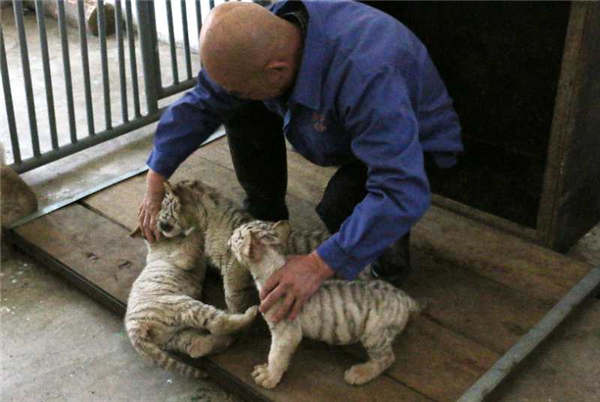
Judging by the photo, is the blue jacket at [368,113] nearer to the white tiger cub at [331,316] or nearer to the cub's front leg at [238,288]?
the white tiger cub at [331,316]

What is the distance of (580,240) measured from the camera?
358 cm

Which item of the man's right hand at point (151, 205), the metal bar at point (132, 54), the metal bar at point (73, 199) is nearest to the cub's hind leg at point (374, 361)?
the man's right hand at point (151, 205)

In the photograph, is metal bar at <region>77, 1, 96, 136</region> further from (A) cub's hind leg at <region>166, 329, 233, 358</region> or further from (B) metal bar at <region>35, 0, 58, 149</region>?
(A) cub's hind leg at <region>166, 329, 233, 358</region>

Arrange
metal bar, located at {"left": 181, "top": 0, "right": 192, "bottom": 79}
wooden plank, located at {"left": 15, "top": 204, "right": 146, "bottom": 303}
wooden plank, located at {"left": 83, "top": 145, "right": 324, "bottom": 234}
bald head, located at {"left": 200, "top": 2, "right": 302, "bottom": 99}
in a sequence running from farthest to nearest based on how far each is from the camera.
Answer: metal bar, located at {"left": 181, "top": 0, "right": 192, "bottom": 79}
wooden plank, located at {"left": 83, "top": 145, "right": 324, "bottom": 234}
wooden plank, located at {"left": 15, "top": 204, "right": 146, "bottom": 303}
bald head, located at {"left": 200, "top": 2, "right": 302, "bottom": 99}

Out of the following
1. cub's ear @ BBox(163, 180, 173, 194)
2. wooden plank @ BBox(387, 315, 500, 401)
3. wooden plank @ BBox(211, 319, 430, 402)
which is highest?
cub's ear @ BBox(163, 180, 173, 194)

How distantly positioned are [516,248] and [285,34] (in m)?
1.38

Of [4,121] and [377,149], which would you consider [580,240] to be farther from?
[4,121]

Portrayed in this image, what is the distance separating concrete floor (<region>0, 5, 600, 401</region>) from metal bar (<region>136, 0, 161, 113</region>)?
1334 mm

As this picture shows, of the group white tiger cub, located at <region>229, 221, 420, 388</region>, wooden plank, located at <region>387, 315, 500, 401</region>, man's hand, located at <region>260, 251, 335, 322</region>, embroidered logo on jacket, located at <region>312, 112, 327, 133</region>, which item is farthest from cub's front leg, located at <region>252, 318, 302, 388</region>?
embroidered logo on jacket, located at <region>312, 112, 327, 133</region>

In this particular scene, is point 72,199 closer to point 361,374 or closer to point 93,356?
point 93,356

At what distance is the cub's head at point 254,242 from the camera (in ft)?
8.30

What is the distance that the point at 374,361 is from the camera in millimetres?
2652

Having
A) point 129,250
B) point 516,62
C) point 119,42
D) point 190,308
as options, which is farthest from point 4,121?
point 516,62

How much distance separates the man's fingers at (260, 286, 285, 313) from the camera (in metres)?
2.48
